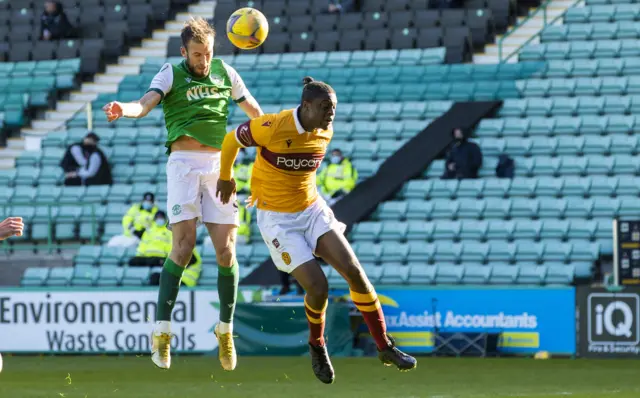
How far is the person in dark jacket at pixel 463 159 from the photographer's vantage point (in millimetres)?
20734

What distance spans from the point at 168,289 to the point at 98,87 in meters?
17.0

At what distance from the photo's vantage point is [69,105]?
26547 millimetres

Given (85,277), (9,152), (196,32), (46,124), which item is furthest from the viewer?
(46,124)

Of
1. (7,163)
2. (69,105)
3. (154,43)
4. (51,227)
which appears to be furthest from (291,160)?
(154,43)

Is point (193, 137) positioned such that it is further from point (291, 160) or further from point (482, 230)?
point (482, 230)

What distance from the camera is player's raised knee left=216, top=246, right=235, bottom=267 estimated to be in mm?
10547

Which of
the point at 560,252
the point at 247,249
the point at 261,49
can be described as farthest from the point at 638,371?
the point at 261,49

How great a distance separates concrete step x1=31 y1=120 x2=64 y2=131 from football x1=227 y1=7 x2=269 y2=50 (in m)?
15.8

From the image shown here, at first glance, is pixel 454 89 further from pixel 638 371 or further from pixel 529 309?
pixel 638 371

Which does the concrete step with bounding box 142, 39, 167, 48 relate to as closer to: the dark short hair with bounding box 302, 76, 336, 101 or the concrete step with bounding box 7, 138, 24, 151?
the concrete step with bounding box 7, 138, 24, 151

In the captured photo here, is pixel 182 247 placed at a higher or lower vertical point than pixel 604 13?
lower

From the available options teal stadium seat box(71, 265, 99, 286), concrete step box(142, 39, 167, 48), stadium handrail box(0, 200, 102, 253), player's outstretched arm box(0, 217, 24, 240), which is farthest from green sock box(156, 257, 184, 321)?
concrete step box(142, 39, 167, 48)

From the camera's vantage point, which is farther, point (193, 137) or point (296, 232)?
point (193, 137)

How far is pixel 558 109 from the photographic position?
21906 millimetres
